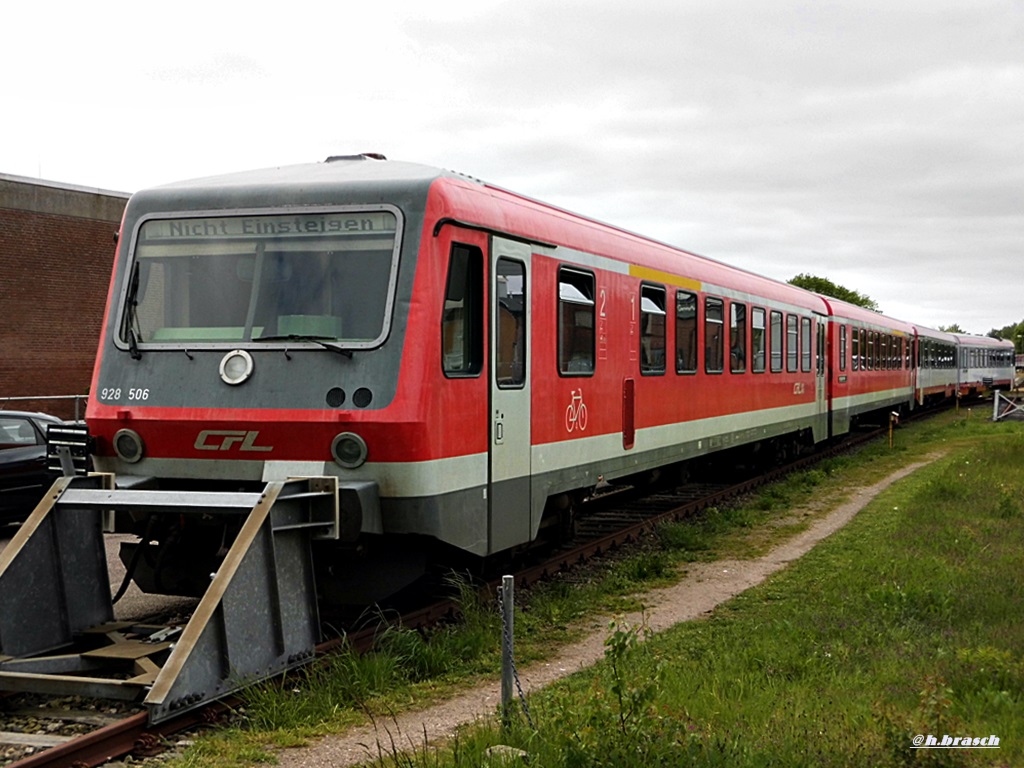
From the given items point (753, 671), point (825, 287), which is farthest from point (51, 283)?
point (825, 287)

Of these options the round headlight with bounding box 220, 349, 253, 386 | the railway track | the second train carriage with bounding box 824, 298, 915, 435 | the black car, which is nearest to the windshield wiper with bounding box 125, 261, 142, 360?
the round headlight with bounding box 220, 349, 253, 386

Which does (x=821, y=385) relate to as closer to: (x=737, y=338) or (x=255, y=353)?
(x=737, y=338)

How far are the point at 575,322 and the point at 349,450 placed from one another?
3298mm

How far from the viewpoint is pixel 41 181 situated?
2642cm

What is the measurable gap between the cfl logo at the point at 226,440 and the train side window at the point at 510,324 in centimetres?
191

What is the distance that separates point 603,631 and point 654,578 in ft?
7.31

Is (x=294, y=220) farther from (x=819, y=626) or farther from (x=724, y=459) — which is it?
(x=724, y=459)

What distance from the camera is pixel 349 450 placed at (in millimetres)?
7344

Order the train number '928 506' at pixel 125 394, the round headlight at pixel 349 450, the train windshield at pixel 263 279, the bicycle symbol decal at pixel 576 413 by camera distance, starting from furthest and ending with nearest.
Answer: the bicycle symbol decal at pixel 576 413 < the train number '928 506' at pixel 125 394 < the train windshield at pixel 263 279 < the round headlight at pixel 349 450

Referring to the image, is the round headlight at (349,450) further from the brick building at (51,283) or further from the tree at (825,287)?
the tree at (825,287)

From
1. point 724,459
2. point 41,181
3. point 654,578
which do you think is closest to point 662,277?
point 654,578

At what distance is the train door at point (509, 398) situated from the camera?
840 cm

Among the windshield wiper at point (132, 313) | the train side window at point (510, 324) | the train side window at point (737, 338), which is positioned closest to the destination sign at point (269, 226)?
the windshield wiper at point (132, 313)

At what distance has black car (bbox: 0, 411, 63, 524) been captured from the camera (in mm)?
12469
